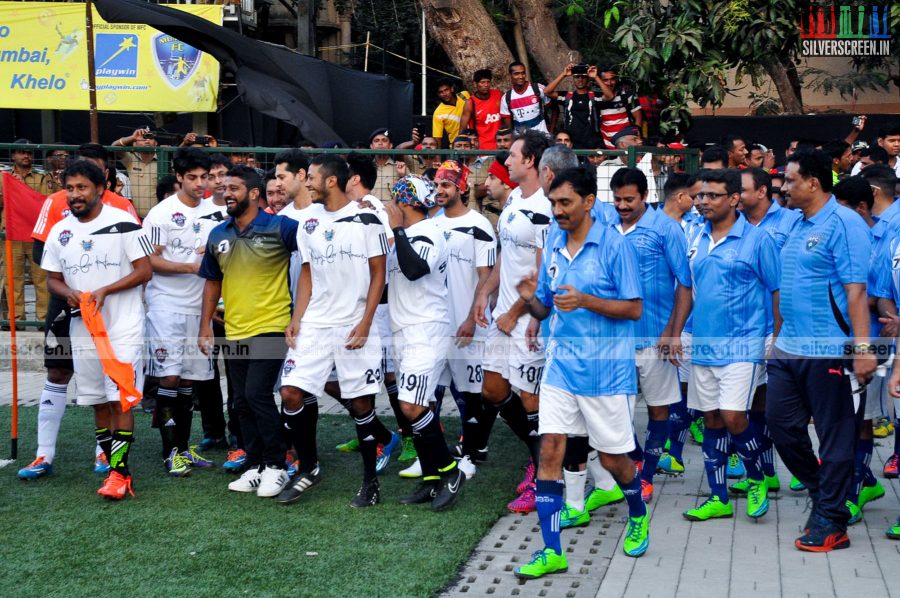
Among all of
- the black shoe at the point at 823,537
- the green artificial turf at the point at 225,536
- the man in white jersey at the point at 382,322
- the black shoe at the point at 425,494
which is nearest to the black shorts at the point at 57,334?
the green artificial turf at the point at 225,536

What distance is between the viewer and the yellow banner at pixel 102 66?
56.9 ft

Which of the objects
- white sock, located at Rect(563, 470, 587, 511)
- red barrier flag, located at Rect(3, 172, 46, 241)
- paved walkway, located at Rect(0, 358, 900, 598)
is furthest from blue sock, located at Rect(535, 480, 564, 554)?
red barrier flag, located at Rect(3, 172, 46, 241)

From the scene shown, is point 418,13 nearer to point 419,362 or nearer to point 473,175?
point 473,175

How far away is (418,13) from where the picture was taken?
23703 mm

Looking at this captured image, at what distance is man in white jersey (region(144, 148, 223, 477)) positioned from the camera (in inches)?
318

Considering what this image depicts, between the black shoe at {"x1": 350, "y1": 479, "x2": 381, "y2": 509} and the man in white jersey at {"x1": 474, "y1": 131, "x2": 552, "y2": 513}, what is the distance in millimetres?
875

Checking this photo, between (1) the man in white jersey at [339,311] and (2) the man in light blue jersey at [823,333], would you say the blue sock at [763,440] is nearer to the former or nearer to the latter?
(2) the man in light blue jersey at [823,333]

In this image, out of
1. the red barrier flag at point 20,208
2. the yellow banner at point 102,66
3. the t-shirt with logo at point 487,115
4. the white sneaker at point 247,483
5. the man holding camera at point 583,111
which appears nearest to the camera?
the white sneaker at point 247,483

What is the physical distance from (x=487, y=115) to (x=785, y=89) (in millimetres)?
4364

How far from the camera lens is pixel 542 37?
14.9m

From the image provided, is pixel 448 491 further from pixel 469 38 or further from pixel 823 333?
pixel 469 38

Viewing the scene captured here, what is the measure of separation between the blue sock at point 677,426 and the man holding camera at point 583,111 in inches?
179

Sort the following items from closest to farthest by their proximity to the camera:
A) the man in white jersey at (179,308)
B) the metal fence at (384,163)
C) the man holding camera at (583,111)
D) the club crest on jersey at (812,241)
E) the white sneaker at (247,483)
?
the club crest on jersey at (812,241), the white sneaker at (247,483), the man in white jersey at (179,308), the metal fence at (384,163), the man holding camera at (583,111)

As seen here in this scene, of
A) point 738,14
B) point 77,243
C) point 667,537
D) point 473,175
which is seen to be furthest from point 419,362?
point 738,14
